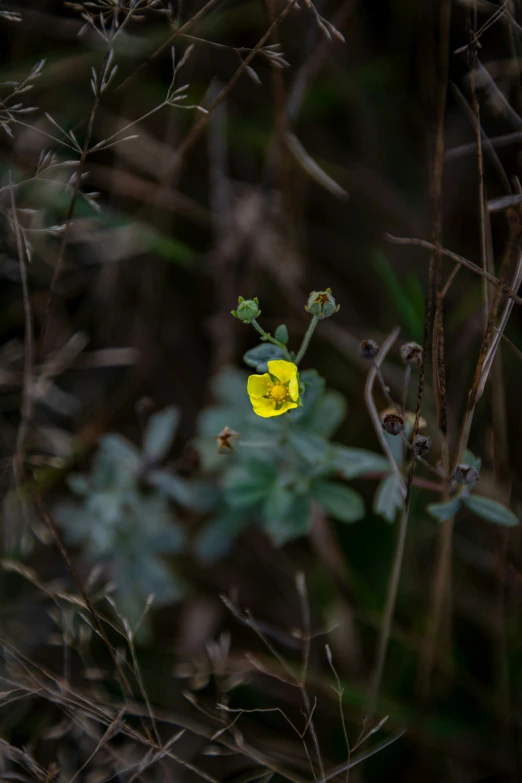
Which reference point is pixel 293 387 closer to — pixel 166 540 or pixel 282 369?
pixel 282 369

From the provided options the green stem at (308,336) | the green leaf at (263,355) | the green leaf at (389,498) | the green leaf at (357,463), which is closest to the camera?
the green stem at (308,336)

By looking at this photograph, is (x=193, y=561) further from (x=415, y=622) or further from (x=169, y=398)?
(x=415, y=622)

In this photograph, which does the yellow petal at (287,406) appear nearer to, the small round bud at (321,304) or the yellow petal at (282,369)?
the yellow petal at (282,369)

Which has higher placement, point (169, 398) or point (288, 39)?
point (288, 39)

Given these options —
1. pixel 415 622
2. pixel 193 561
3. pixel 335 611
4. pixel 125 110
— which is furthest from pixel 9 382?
pixel 415 622

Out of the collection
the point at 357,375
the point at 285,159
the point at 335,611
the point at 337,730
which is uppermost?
the point at 285,159

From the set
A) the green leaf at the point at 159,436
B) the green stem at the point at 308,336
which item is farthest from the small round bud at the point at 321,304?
the green leaf at the point at 159,436
